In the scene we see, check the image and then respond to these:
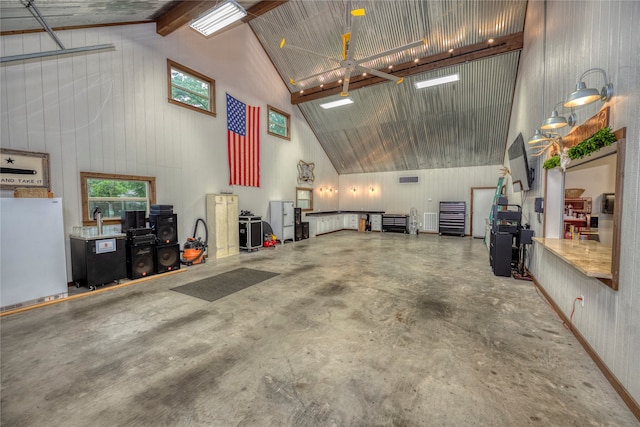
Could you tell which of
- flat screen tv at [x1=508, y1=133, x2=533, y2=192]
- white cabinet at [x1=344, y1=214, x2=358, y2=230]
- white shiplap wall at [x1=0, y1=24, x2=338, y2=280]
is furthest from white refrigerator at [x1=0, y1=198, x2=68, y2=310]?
white cabinet at [x1=344, y1=214, x2=358, y2=230]

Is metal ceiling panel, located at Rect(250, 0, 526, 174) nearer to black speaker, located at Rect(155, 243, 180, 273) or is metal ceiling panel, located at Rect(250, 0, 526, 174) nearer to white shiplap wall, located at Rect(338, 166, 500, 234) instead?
white shiplap wall, located at Rect(338, 166, 500, 234)

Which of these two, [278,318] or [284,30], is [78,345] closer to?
[278,318]

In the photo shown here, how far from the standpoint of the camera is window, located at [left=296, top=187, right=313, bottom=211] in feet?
33.6

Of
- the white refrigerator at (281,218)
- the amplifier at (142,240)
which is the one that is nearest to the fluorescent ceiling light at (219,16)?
the amplifier at (142,240)

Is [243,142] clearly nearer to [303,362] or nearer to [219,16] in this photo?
[219,16]

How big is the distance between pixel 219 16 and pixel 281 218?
547cm

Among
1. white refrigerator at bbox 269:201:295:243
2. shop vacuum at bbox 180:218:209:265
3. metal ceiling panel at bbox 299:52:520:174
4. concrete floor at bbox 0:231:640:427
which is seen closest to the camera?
concrete floor at bbox 0:231:640:427

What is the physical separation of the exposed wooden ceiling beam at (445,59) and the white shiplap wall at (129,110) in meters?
3.04

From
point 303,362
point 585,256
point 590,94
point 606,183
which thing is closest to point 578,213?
point 606,183

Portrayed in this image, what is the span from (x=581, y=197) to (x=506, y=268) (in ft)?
7.58

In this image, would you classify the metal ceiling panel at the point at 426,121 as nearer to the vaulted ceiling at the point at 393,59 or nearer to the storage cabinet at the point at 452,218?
the vaulted ceiling at the point at 393,59

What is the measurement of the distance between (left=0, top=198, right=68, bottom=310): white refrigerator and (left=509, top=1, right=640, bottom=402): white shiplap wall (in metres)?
6.31

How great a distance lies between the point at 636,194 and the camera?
178cm

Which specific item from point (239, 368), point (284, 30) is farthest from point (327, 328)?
point (284, 30)
